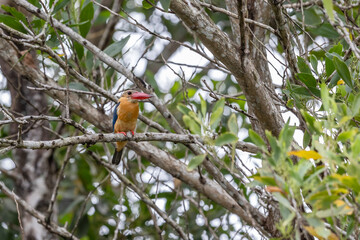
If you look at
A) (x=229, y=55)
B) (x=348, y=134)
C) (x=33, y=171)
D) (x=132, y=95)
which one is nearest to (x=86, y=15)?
(x=132, y=95)

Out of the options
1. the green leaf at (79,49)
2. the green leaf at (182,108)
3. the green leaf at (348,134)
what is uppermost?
the green leaf at (79,49)

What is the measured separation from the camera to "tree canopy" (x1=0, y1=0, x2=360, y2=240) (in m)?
1.99

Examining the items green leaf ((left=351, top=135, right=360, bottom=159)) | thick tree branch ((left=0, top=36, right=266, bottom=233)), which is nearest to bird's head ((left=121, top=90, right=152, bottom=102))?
thick tree branch ((left=0, top=36, right=266, bottom=233))

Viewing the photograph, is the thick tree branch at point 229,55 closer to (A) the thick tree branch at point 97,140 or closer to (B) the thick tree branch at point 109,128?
(A) the thick tree branch at point 97,140

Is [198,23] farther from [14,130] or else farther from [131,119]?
[14,130]

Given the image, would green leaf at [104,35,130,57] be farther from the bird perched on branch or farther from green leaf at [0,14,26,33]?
green leaf at [0,14,26,33]

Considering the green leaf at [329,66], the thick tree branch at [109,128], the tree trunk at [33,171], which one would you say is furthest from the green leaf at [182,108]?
the tree trunk at [33,171]

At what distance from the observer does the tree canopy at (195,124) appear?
6.52 feet

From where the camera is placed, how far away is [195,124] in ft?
6.52

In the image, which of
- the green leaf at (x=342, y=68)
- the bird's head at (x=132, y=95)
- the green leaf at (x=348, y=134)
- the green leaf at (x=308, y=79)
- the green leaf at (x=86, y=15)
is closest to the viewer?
the green leaf at (x=348, y=134)

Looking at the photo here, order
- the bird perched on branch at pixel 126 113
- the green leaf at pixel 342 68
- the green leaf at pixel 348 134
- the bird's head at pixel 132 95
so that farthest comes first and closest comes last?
1. the bird perched on branch at pixel 126 113
2. the bird's head at pixel 132 95
3. the green leaf at pixel 342 68
4. the green leaf at pixel 348 134

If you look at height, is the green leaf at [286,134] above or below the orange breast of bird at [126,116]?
below

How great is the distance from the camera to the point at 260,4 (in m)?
4.07

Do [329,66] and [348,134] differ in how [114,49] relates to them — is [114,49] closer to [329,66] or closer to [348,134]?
[329,66]
